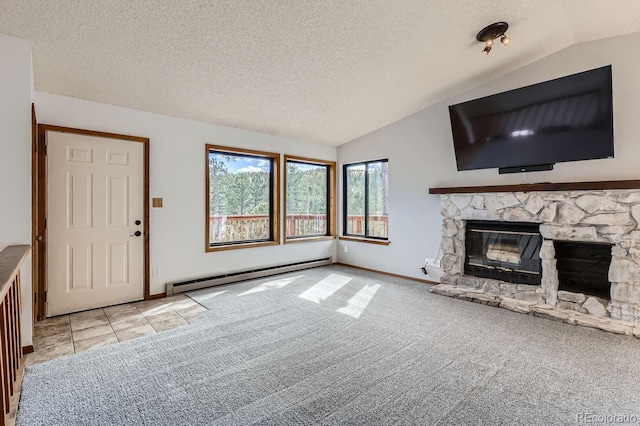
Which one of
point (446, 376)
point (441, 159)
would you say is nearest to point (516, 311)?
point (446, 376)

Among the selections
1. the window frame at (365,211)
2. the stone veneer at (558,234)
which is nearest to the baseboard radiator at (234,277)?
the window frame at (365,211)

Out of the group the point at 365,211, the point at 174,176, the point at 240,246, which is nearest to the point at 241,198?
the point at 240,246

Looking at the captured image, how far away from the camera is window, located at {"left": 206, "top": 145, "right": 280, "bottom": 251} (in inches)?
179

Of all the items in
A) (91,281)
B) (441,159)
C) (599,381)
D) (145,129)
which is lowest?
(599,381)

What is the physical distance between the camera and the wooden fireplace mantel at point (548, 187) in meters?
3.01

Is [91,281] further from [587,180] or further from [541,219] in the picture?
[587,180]

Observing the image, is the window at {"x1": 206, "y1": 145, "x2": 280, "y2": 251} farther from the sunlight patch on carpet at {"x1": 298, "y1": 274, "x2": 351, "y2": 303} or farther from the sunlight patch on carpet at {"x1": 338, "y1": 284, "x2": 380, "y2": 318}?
the sunlight patch on carpet at {"x1": 338, "y1": 284, "x2": 380, "y2": 318}

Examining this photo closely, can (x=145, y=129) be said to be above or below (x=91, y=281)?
above

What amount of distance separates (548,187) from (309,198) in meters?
3.60

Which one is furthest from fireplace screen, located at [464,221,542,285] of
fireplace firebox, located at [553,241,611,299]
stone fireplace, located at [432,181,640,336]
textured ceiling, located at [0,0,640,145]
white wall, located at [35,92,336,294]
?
white wall, located at [35,92,336,294]

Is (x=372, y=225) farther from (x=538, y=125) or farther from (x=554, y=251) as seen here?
(x=538, y=125)

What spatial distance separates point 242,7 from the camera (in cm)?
240

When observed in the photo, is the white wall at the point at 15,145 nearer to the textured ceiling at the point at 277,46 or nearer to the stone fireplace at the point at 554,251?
the textured ceiling at the point at 277,46

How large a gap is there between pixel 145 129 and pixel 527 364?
4494mm
